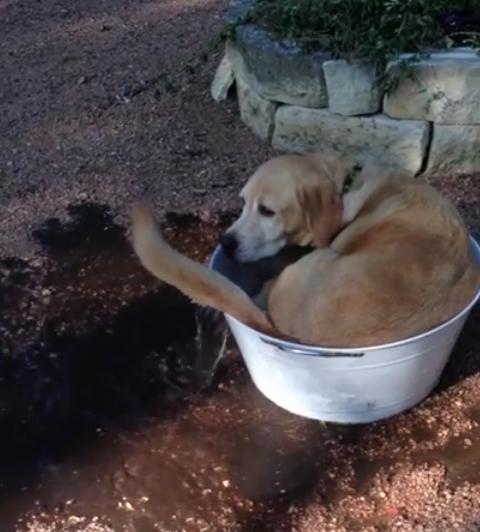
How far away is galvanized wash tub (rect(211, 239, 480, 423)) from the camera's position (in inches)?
126

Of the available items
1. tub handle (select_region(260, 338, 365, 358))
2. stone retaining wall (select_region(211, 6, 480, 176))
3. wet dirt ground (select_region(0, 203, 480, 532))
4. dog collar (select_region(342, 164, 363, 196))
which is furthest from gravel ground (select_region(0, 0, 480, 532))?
dog collar (select_region(342, 164, 363, 196))

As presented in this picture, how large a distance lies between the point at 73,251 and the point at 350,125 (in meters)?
1.31

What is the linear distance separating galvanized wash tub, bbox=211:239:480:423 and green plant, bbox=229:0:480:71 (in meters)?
1.35

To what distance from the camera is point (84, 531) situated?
327 centimetres

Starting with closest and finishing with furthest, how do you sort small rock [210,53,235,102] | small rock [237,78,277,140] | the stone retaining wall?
the stone retaining wall → small rock [237,78,277,140] → small rock [210,53,235,102]

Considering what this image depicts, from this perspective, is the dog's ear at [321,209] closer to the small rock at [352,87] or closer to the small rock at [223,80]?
the small rock at [352,87]

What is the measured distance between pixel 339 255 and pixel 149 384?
0.87 m

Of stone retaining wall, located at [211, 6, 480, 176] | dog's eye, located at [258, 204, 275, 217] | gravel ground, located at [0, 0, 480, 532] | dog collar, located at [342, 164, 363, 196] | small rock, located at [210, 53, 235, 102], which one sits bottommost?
gravel ground, located at [0, 0, 480, 532]

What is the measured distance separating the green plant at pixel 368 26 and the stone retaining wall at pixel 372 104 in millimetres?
69

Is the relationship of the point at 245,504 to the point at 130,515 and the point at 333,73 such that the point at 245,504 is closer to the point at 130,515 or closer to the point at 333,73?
the point at 130,515

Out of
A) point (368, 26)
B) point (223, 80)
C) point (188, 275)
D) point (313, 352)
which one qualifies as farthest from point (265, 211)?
point (223, 80)

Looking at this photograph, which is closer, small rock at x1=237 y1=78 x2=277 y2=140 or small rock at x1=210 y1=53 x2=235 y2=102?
small rock at x1=237 y1=78 x2=277 y2=140

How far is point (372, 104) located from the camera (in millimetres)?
4684

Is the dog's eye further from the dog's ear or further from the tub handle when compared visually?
the tub handle
